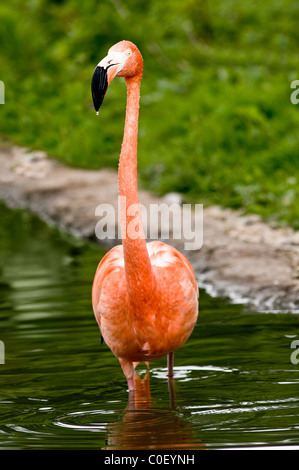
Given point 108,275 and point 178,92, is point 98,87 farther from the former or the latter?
point 178,92

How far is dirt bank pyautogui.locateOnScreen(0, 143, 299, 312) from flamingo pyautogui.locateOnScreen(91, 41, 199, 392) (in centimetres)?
187

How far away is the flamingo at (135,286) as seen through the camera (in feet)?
14.0

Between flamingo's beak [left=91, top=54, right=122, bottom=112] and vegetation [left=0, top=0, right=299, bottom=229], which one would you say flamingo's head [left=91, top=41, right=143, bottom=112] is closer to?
flamingo's beak [left=91, top=54, right=122, bottom=112]

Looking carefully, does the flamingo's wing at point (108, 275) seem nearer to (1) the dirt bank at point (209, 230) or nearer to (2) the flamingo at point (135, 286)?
(2) the flamingo at point (135, 286)

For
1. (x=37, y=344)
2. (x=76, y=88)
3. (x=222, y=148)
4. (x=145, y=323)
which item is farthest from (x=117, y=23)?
(x=145, y=323)

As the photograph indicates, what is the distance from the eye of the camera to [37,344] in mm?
5824

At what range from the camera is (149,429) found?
13.8 feet

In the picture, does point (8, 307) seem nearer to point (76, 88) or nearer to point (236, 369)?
point (236, 369)

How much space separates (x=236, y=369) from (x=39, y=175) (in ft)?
24.4

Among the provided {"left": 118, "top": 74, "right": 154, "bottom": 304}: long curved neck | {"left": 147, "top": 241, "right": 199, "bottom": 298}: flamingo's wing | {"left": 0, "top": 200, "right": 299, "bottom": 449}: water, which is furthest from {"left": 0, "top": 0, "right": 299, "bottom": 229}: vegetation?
{"left": 118, "top": 74, "right": 154, "bottom": 304}: long curved neck

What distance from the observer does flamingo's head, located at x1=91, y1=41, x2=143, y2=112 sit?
3846 millimetres

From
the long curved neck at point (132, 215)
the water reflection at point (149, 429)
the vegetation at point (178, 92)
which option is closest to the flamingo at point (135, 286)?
the long curved neck at point (132, 215)

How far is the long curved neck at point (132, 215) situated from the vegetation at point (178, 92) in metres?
4.29

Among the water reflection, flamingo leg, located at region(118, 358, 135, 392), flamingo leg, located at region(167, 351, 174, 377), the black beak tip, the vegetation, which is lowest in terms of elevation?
the water reflection
